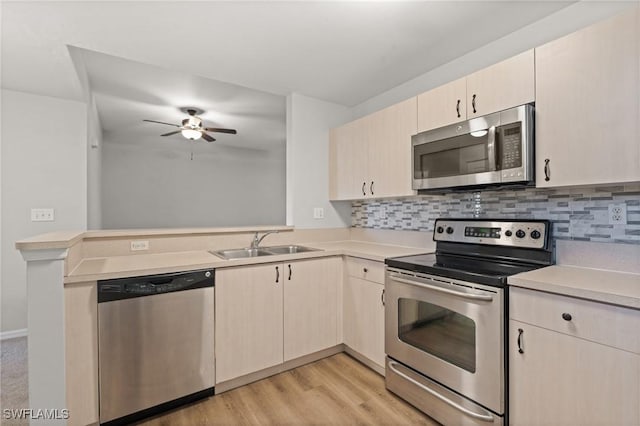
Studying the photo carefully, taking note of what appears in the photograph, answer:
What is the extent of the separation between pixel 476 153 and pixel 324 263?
1.36m

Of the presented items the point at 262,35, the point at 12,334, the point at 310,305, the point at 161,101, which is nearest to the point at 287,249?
the point at 310,305

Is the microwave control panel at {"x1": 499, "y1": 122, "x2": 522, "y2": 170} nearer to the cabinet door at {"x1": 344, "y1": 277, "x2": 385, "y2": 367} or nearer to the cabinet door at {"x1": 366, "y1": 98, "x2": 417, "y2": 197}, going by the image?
the cabinet door at {"x1": 366, "y1": 98, "x2": 417, "y2": 197}

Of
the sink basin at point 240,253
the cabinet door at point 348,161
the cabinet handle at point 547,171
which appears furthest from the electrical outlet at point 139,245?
the cabinet handle at point 547,171

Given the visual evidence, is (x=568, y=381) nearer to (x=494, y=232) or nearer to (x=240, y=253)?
(x=494, y=232)

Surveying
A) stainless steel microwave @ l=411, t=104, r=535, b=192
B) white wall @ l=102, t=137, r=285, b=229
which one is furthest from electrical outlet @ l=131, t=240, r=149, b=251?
white wall @ l=102, t=137, r=285, b=229

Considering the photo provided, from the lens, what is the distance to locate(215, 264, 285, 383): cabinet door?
198 cm

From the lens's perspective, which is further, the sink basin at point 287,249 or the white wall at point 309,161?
the white wall at point 309,161

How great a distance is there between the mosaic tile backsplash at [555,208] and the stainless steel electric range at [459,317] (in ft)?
0.36

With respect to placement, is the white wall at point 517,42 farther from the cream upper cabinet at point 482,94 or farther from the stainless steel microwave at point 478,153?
the stainless steel microwave at point 478,153

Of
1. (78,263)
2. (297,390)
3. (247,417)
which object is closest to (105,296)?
(78,263)

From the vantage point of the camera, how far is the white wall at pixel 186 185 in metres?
5.43

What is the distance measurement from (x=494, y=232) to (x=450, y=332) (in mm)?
724

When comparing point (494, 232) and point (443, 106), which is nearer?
point (494, 232)

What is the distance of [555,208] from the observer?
1746 millimetres
